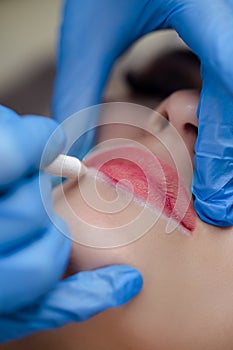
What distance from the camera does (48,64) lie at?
1.77 metres

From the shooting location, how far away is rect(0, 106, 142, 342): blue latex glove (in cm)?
74

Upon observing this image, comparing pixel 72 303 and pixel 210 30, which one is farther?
pixel 210 30

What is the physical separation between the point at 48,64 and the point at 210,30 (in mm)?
893

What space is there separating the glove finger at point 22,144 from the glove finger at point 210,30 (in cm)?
37

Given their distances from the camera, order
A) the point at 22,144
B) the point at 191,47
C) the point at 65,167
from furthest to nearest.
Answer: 1. the point at 191,47
2. the point at 65,167
3. the point at 22,144

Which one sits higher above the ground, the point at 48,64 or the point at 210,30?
the point at 210,30

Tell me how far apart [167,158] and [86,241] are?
23cm

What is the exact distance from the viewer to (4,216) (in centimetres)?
75

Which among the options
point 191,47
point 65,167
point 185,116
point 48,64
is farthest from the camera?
point 48,64

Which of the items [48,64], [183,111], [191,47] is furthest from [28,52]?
[183,111]

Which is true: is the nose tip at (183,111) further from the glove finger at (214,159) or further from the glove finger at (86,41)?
the glove finger at (86,41)

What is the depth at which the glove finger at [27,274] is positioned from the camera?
752 millimetres

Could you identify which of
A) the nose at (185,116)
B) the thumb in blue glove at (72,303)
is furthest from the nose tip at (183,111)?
the thumb in blue glove at (72,303)

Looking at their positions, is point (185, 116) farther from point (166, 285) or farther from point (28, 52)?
point (28, 52)
